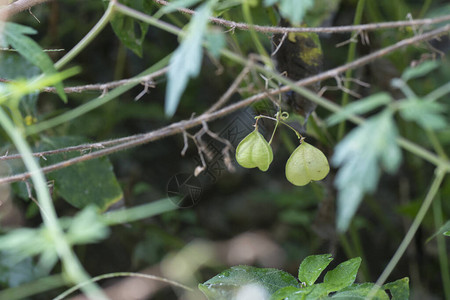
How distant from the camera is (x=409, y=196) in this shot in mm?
1850

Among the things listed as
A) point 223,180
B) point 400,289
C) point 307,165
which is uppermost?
point 307,165

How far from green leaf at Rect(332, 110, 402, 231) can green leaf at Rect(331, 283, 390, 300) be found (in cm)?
36

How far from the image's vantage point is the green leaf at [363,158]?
0.38 meters

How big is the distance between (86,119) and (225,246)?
0.75 metres

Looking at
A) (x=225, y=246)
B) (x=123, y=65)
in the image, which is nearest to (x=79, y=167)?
(x=123, y=65)

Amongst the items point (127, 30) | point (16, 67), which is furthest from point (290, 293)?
point (16, 67)

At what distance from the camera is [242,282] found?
803 millimetres

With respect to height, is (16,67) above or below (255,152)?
above

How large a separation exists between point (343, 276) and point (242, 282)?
0.54 ft

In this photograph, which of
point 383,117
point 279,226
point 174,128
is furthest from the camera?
point 279,226

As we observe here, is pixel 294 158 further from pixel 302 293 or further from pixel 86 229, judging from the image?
pixel 86 229

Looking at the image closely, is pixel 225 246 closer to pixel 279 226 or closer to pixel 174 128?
pixel 279 226

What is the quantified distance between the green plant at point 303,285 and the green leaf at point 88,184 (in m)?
0.37

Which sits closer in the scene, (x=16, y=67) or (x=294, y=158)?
(x=294, y=158)
